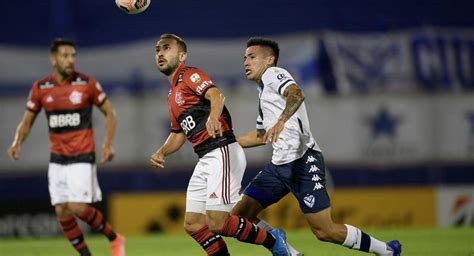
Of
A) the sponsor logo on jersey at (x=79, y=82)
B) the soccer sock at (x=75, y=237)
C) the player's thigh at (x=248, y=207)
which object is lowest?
the soccer sock at (x=75, y=237)

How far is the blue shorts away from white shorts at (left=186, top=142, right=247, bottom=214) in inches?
16.3

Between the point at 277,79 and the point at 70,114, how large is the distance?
2.70 m

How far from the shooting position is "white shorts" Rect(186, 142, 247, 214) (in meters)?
7.11

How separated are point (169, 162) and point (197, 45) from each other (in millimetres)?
1898

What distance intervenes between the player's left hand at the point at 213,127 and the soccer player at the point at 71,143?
262 cm

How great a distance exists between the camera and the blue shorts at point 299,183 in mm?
7316

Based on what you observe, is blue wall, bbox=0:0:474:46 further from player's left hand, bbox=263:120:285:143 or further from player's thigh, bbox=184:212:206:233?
player's left hand, bbox=263:120:285:143

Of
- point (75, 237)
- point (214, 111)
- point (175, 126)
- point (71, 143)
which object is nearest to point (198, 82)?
point (214, 111)

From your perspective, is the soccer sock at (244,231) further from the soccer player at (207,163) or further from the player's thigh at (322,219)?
the player's thigh at (322,219)

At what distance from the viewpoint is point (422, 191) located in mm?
14016

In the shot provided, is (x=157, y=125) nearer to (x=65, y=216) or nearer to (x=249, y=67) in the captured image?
(x=65, y=216)

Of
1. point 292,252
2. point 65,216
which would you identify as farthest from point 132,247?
point 292,252

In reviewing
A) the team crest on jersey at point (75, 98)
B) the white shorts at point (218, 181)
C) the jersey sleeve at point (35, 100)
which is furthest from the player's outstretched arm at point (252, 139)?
the jersey sleeve at point (35, 100)

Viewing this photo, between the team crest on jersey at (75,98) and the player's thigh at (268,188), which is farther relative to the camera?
the team crest on jersey at (75,98)
